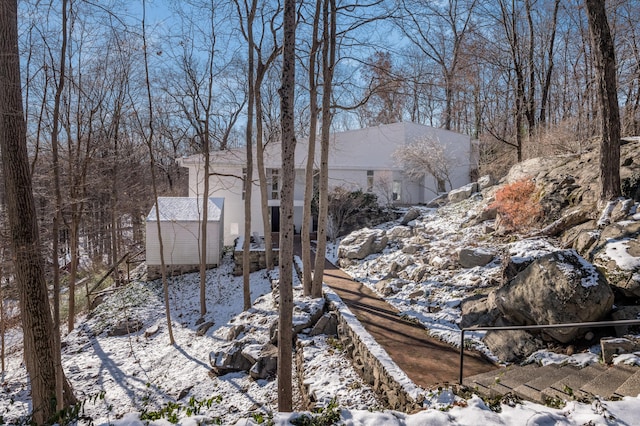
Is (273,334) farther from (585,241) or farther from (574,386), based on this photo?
(585,241)

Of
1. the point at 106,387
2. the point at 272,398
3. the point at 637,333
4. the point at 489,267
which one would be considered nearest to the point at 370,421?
the point at 272,398

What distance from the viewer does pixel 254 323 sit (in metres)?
9.27

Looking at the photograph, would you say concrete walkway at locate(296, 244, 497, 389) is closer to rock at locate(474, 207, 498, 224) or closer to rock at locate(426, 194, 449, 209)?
rock at locate(474, 207, 498, 224)

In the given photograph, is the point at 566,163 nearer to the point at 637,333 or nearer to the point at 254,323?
→ the point at 637,333

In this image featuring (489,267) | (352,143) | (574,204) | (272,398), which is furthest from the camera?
(352,143)

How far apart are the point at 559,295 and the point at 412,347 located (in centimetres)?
220

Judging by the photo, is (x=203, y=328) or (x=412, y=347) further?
(x=203, y=328)

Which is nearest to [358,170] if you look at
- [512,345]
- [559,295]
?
Result: [512,345]

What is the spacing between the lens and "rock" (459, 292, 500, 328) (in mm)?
6008

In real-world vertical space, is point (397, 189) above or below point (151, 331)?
above

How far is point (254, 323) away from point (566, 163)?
10.0 meters

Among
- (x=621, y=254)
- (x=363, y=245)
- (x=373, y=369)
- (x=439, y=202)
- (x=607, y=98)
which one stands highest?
(x=607, y=98)

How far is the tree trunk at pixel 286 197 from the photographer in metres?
4.67

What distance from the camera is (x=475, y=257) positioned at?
818 cm
